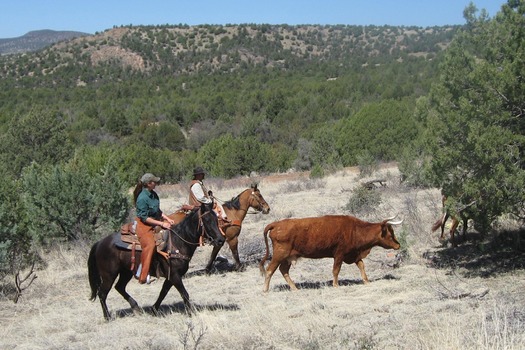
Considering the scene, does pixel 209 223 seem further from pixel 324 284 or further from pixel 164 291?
pixel 324 284

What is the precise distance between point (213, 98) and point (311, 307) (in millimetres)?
58114

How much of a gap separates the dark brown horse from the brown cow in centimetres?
155

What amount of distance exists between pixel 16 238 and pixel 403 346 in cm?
1241

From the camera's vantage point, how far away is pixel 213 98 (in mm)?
65500

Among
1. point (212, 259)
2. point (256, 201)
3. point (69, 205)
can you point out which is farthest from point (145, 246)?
point (69, 205)

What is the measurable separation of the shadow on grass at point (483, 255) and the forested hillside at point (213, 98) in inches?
615

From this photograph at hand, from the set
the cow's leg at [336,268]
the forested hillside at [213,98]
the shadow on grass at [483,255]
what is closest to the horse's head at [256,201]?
the cow's leg at [336,268]

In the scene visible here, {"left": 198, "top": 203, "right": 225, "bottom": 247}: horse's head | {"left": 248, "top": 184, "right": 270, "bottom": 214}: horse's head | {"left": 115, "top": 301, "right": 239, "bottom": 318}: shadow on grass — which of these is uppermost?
{"left": 198, "top": 203, "right": 225, "bottom": 247}: horse's head

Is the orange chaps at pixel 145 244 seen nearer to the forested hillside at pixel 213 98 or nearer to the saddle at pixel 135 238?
the saddle at pixel 135 238

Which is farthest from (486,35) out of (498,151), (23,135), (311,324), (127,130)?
(127,130)

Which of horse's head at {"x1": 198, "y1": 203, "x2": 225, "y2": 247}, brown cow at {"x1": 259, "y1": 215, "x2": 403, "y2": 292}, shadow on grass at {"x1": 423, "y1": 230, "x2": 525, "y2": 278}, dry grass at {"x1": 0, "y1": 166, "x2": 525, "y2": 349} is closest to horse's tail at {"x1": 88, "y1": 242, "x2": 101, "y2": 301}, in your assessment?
dry grass at {"x1": 0, "y1": 166, "x2": 525, "y2": 349}

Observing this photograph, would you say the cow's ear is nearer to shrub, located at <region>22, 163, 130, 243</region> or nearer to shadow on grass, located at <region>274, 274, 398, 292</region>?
shadow on grass, located at <region>274, 274, 398, 292</region>

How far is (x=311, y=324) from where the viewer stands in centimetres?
750

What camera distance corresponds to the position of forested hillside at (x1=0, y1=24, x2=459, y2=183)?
36125 millimetres
